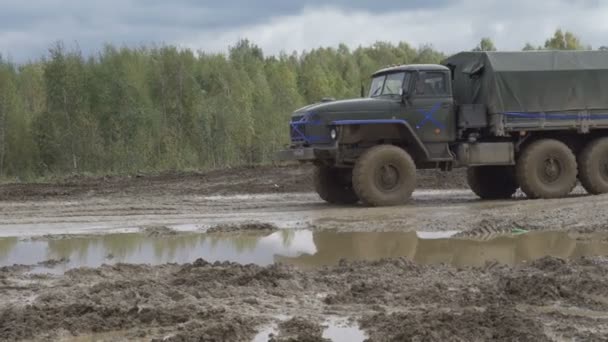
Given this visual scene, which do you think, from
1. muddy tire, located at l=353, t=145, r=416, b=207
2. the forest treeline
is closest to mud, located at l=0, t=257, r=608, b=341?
muddy tire, located at l=353, t=145, r=416, b=207

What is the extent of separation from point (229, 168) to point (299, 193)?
442 cm

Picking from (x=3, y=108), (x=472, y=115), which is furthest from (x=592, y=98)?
(x=3, y=108)

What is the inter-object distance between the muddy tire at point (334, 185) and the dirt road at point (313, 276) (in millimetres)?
897

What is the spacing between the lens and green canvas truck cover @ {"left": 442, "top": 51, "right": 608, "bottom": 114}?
15711 mm

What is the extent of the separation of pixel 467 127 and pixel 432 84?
1.05 m

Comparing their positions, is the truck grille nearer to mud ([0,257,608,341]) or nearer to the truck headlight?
the truck headlight

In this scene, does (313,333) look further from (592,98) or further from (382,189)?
(592,98)

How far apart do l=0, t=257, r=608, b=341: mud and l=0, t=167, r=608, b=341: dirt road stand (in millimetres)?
17

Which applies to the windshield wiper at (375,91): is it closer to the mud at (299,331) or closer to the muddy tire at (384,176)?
the muddy tire at (384,176)

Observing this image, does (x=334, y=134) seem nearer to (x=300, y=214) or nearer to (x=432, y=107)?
(x=300, y=214)

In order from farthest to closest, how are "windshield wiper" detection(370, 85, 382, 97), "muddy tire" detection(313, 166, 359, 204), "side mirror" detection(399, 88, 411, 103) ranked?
1. "muddy tire" detection(313, 166, 359, 204)
2. "windshield wiper" detection(370, 85, 382, 97)
3. "side mirror" detection(399, 88, 411, 103)

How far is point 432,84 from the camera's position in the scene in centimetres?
1554

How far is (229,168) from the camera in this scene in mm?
22812

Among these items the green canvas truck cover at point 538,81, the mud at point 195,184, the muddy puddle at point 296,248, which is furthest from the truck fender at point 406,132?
the mud at point 195,184
